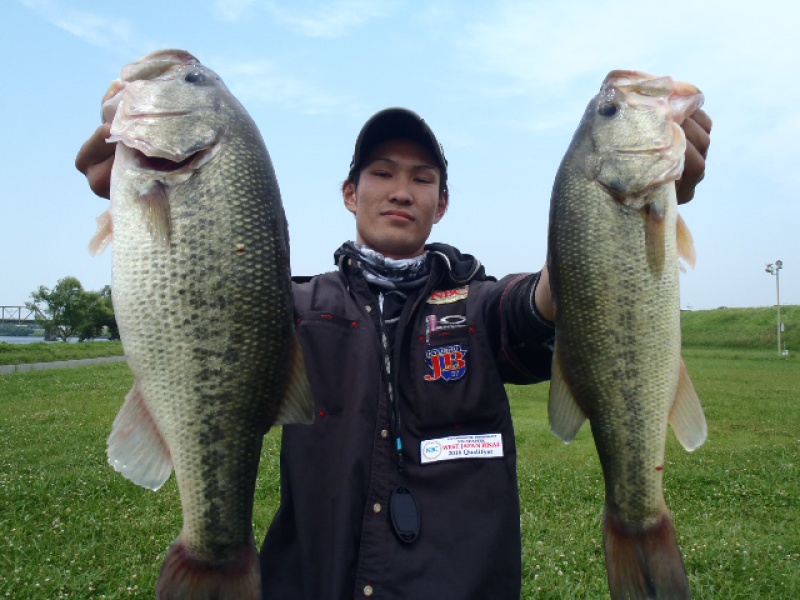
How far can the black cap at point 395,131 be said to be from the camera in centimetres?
324

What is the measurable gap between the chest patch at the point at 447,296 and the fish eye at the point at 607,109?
1.03 metres

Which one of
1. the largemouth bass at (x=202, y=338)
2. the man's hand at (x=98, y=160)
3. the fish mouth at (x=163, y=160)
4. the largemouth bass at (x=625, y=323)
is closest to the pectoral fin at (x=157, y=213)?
the largemouth bass at (x=202, y=338)

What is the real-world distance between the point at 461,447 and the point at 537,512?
197 inches

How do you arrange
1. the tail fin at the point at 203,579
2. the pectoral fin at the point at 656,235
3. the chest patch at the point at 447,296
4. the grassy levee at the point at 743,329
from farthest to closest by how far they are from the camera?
the grassy levee at the point at 743,329 < the chest patch at the point at 447,296 < the pectoral fin at the point at 656,235 < the tail fin at the point at 203,579

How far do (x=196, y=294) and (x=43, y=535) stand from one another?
550 centimetres

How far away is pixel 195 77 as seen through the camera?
2.57 meters

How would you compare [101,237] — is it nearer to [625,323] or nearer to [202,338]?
[202,338]

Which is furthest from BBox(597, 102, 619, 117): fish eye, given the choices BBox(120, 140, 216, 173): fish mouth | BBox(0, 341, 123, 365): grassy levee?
BBox(0, 341, 123, 365): grassy levee

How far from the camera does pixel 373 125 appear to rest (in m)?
3.28

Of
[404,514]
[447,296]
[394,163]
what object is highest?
[394,163]

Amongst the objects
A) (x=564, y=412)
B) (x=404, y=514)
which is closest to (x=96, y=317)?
(x=404, y=514)

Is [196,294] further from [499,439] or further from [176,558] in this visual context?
[499,439]

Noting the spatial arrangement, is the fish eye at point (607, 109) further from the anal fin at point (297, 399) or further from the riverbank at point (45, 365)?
the riverbank at point (45, 365)

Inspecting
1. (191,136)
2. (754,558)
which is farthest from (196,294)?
(754,558)
